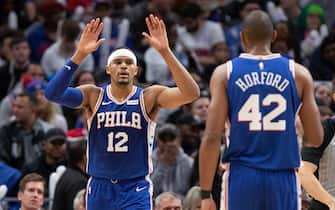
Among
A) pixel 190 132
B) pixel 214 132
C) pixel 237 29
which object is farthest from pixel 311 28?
pixel 214 132

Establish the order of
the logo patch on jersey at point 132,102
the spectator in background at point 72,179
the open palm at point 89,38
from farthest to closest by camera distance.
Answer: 1. the spectator in background at point 72,179
2. the logo patch on jersey at point 132,102
3. the open palm at point 89,38

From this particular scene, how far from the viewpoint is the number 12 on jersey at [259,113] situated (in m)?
8.46

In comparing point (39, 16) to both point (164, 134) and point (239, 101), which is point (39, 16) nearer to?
point (164, 134)

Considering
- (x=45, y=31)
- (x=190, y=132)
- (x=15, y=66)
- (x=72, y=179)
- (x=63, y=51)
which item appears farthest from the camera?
(x=45, y=31)

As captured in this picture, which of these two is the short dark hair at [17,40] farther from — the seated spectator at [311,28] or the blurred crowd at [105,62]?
the seated spectator at [311,28]

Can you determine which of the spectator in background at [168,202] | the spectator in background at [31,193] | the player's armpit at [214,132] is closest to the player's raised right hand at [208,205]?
the player's armpit at [214,132]

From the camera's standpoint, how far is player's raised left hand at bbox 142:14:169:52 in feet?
32.0

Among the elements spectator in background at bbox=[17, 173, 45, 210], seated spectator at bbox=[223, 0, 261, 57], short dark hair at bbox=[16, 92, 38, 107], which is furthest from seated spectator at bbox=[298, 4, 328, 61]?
spectator in background at bbox=[17, 173, 45, 210]

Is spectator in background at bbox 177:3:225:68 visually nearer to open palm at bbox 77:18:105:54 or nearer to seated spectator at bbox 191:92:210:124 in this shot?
seated spectator at bbox 191:92:210:124

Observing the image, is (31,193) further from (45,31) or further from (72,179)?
(45,31)

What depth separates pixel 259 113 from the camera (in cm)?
847

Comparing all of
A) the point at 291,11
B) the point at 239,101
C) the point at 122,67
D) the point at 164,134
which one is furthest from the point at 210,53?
the point at 239,101

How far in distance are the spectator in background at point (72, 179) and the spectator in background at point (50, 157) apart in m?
0.32

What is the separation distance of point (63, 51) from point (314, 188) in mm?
8351
